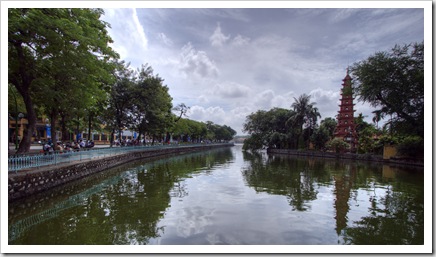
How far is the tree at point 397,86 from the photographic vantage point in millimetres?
22734

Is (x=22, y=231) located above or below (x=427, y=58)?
below

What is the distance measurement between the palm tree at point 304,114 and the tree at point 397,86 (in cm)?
2247

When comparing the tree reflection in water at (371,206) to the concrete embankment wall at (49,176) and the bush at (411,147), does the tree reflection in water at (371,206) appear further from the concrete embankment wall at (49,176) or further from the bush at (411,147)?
the bush at (411,147)

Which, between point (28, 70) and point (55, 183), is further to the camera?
point (28, 70)

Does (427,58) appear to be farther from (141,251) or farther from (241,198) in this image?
(241,198)

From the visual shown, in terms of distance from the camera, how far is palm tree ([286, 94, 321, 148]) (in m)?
49.8

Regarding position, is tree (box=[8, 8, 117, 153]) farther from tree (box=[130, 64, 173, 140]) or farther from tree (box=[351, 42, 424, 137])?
tree (box=[351, 42, 424, 137])

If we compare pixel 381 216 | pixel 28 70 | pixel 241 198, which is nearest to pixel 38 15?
pixel 28 70

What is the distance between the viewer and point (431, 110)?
237 inches

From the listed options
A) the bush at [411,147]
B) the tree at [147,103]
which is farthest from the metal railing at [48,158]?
the bush at [411,147]

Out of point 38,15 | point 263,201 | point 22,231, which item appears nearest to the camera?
point 22,231

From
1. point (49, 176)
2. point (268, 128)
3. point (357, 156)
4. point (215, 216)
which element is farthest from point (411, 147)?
point (268, 128)

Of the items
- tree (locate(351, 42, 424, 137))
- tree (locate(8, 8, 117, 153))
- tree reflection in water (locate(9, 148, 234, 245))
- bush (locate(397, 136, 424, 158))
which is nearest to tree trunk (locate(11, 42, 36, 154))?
tree (locate(8, 8, 117, 153))

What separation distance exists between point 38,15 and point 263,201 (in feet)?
36.4
